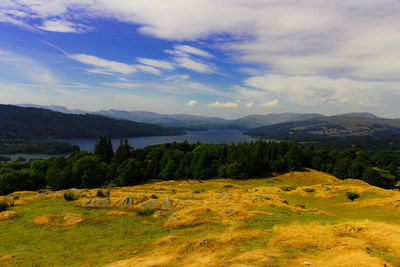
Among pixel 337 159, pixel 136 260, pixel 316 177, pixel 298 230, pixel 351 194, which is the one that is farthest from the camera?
pixel 337 159

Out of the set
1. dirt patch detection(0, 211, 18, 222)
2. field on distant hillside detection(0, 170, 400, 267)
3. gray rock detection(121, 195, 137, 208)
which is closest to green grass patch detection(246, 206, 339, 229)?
field on distant hillside detection(0, 170, 400, 267)

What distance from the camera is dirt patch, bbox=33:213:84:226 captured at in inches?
1213

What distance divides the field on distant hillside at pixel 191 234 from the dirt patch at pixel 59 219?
0.14 meters

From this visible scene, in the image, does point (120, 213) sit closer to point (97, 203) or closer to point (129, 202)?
point (129, 202)

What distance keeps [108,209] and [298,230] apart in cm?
3030

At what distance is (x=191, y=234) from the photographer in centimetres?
2542

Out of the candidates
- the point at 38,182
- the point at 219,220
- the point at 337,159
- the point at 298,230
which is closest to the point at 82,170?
the point at 38,182

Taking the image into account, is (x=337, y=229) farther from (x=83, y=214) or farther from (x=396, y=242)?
(x=83, y=214)

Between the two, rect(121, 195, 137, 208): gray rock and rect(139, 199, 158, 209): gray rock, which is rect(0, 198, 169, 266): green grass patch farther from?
rect(139, 199, 158, 209): gray rock

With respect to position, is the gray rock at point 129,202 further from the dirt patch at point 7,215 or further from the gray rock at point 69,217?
the dirt patch at point 7,215

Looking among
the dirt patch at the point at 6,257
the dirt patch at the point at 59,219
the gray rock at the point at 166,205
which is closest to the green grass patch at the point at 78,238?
the dirt patch at the point at 6,257

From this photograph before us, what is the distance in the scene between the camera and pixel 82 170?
86.4 meters

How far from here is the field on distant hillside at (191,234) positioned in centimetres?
1772

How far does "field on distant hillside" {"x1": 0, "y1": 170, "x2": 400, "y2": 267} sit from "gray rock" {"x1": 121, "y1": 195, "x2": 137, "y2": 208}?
0.18m
